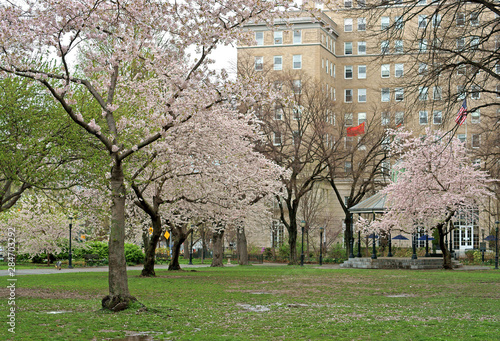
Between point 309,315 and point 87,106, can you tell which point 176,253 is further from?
point 309,315

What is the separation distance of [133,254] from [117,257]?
37269mm

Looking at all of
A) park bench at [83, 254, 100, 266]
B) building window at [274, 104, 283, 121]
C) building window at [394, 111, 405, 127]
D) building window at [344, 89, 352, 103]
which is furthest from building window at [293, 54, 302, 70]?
park bench at [83, 254, 100, 266]

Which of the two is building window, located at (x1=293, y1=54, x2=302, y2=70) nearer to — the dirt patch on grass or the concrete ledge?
the concrete ledge

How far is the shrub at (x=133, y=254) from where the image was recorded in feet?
163

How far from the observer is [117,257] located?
1384cm

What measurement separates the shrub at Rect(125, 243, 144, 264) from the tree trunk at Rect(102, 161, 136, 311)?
3617 cm

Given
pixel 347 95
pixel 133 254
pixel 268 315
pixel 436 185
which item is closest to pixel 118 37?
pixel 268 315

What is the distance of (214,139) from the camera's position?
26.3m

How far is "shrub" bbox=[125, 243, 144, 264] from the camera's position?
49531 millimetres

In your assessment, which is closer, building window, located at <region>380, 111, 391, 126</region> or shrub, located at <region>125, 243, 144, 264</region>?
shrub, located at <region>125, 243, 144, 264</region>

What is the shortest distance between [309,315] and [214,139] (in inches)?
558

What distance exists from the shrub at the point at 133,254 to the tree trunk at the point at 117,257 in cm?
3617

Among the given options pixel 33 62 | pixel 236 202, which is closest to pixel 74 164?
pixel 33 62

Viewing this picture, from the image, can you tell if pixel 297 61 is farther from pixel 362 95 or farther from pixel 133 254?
pixel 133 254
